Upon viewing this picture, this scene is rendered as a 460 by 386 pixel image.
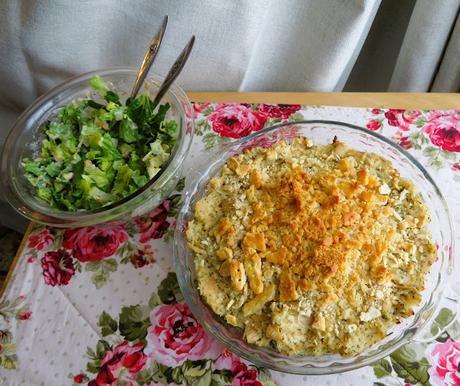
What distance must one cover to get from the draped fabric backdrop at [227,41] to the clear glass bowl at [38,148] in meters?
0.13

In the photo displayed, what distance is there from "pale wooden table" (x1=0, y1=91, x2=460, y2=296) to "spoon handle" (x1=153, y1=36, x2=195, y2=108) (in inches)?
7.0

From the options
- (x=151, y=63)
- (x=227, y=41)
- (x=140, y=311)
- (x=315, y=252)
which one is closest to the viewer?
(x=315, y=252)

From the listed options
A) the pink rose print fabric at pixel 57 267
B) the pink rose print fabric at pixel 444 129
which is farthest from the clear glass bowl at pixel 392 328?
the pink rose print fabric at pixel 57 267

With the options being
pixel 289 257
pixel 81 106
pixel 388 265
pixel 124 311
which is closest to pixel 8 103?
pixel 81 106

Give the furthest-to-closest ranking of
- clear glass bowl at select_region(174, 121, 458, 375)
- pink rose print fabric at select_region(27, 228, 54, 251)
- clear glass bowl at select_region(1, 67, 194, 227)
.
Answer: pink rose print fabric at select_region(27, 228, 54, 251) < clear glass bowl at select_region(1, 67, 194, 227) < clear glass bowl at select_region(174, 121, 458, 375)

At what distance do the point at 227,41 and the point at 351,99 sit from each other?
1.04ft

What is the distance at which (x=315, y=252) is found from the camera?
0.65 meters

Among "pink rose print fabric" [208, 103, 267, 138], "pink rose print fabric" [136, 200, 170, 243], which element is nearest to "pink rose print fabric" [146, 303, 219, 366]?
"pink rose print fabric" [136, 200, 170, 243]

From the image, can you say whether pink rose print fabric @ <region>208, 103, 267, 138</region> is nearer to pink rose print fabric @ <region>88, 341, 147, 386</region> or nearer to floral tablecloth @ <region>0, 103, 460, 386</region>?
floral tablecloth @ <region>0, 103, 460, 386</region>

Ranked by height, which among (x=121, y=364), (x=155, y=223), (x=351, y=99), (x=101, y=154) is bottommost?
(x=121, y=364)

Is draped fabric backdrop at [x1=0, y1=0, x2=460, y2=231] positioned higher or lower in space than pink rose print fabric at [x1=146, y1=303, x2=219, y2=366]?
higher

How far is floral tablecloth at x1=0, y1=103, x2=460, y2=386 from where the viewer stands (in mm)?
686

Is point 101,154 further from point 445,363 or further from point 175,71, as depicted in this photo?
point 445,363

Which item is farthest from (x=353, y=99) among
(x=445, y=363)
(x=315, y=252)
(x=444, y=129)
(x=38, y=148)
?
(x=38, y=148)
